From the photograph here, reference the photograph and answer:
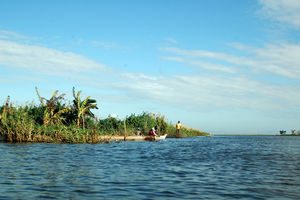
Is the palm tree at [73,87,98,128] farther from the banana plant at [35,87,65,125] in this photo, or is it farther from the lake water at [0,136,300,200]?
the lake water at [0,136,300,200]

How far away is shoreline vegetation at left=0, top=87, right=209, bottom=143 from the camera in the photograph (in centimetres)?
2450

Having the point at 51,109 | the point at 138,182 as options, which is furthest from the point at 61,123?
the point at 138,182

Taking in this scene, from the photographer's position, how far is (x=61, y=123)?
30.8 m

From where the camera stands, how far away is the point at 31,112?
31.4 meters

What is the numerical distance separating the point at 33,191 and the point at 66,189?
0.86 meters

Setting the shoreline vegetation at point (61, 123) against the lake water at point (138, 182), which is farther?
the shoreline vegetation at point (61, 123)

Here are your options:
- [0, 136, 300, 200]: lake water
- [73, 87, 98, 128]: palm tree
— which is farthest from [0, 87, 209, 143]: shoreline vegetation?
[0, 136, 300, 200]: lake water

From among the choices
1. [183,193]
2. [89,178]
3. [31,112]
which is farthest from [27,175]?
[31,112]

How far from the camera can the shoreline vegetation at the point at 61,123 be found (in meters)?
24.5

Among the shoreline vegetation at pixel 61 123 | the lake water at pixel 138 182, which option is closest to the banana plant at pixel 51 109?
the shoreline vegetation at pixel 61 123

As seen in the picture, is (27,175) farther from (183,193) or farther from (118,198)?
(183,193)

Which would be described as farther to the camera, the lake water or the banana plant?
the banana plant

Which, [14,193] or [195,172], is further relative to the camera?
[195,172]

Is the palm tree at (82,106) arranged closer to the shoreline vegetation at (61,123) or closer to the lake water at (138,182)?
the shoreline vegetation at (61,123)
